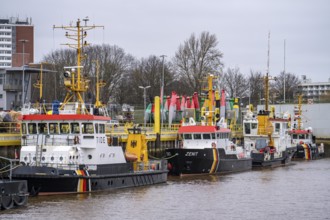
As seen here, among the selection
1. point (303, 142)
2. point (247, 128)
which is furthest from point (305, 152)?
point (247, 128)

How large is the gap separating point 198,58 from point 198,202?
6336cm

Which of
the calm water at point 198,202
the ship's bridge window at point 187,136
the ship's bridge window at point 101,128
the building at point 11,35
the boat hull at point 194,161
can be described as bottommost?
the calm water at point 198,202

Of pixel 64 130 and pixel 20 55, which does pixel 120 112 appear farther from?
pixel 64 130

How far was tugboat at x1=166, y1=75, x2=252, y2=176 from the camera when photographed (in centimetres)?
5216

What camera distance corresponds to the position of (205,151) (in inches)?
2064

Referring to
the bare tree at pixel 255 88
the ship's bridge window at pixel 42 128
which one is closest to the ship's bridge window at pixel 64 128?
the ship's bridge window at pixel 42 128

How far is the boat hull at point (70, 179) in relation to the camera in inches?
1438

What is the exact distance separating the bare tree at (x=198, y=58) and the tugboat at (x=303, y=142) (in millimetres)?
19202

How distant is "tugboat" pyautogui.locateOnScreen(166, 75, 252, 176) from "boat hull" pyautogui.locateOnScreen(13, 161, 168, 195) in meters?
11.0

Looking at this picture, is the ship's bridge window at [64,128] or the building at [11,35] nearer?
the ship's bridge window at [64,128]

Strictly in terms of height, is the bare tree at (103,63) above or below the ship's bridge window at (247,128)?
above

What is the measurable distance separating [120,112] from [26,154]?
52950mm

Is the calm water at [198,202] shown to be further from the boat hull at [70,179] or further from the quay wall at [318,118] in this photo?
the quay wall at [318,118]

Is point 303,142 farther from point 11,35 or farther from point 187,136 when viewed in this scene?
point 11,35
